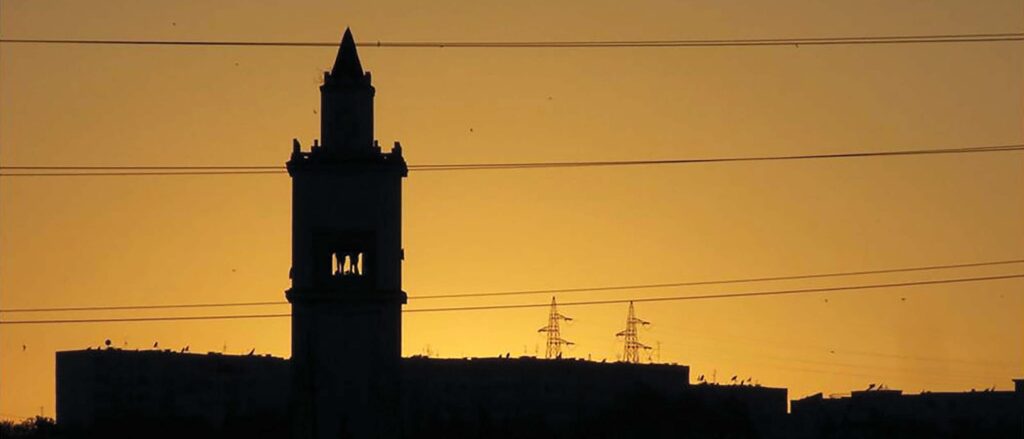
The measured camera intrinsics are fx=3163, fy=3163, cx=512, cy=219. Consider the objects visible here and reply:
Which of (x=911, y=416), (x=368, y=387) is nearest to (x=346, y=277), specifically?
(x=368, y=387)

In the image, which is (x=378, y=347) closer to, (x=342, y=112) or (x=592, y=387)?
(x=342, y=112)

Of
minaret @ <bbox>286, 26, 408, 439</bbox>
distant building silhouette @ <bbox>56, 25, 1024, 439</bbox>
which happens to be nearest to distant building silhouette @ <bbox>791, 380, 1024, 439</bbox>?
distant building silhouette @ <bbox>56, 25, 1024, 439</bbox>

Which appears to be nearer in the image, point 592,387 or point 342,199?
point 342,199

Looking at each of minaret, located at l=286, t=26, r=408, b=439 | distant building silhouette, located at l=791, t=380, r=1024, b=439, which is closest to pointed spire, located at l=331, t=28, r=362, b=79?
minaret, located at l=286, t=26, r=408, b=439

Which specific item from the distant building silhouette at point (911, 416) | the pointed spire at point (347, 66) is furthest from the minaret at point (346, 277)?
the distant building silhouette at point (911, 416)

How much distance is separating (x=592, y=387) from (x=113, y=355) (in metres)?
29.4

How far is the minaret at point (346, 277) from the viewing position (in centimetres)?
10369

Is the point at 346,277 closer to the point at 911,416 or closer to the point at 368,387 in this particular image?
the point at 368,387

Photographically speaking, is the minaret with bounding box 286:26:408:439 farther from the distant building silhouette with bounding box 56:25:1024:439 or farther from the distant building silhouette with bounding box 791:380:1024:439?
the distant building silhouette with bounding box 791:380:1024:439

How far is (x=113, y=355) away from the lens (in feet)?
627

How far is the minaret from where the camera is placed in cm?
10369

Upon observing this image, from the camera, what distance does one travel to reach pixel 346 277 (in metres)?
104

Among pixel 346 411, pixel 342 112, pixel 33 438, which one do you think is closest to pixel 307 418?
pixel 346 411

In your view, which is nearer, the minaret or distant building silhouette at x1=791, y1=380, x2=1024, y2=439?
the minaret
